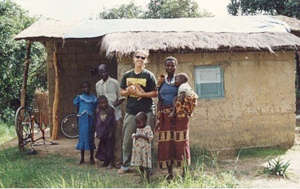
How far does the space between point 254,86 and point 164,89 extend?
2893mm

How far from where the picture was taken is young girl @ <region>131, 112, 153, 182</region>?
5.09m

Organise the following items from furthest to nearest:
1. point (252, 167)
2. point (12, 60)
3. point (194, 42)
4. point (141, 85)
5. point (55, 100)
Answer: point (12, 60), point (55, 100), point (194, 42), point (252, 167), point (141, 85)

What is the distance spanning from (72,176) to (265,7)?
1231 centimetres

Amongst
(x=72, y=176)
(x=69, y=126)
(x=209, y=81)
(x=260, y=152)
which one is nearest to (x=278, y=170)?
(x=260, y=152)

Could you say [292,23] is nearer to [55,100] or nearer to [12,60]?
[55,100]

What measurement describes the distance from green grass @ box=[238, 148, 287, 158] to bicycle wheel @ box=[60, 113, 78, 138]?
434 centimetres

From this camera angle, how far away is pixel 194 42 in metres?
6.80

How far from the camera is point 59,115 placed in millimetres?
9539

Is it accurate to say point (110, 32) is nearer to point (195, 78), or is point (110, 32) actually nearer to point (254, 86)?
point (195, 78)

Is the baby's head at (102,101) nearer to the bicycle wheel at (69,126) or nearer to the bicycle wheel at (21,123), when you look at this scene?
the bicycle wheel at (21,123)

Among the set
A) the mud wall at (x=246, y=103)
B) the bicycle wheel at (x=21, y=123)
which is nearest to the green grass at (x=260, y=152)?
the mud wall at (x=246, y=103)

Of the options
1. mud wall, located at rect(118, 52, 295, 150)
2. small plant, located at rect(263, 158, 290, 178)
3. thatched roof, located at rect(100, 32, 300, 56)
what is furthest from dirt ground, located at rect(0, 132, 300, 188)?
thatched roof, located at rect(100, 32, 300, 56)

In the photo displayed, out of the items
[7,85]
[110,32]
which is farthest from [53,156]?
[7,85]

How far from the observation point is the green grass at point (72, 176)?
15.3 ft
